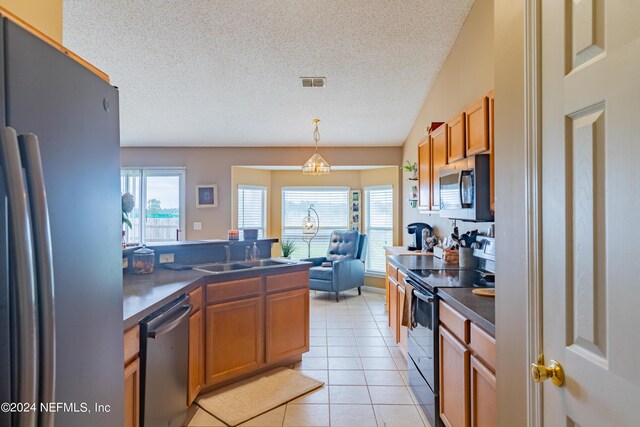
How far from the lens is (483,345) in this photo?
1.56 metres

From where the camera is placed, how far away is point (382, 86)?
4219 millimetres

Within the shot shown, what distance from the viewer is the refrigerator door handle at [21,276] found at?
2.08 feet

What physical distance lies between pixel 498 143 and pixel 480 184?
908mm

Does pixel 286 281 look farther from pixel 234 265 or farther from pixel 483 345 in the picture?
pixel 483 345

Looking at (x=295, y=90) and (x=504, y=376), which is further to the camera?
(x=295, y=90)

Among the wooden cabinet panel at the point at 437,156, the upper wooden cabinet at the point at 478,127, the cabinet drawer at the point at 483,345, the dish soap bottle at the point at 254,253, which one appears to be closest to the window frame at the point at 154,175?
the dish soap bottle at the point at 254,253

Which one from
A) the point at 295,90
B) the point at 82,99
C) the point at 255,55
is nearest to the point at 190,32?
the point at 255,55

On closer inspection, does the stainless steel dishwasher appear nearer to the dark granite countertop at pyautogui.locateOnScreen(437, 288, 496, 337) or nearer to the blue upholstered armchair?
the dark granite countertop at pyautogui.locateOnScreen(437, 288, 496, 337)

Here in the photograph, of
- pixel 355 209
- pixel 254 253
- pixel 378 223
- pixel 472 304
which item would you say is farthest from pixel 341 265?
pixel 472 304

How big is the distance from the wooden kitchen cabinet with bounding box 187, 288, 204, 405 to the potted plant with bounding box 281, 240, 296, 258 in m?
3.90

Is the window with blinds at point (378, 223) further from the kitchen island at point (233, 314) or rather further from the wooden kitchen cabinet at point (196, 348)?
the wooden kitchen cabinet at point (196, 348)

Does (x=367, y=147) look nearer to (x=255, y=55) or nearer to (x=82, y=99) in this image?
(x=255, y=55)

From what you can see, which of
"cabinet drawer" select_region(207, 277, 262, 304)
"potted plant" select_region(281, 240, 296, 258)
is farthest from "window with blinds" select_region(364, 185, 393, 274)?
"cabinet drawer" select_region(207, 277, 262, 304)

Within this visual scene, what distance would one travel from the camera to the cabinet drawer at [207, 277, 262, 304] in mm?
2617
